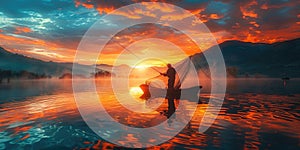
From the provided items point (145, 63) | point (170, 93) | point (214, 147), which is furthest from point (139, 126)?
point (145, 63)

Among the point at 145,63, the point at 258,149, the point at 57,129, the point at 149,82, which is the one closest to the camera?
the point at 258,149

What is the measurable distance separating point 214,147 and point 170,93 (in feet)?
60.0

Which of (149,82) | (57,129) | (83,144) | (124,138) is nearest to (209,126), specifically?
(124,138)

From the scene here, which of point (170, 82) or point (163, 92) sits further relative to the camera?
point (163, 92)

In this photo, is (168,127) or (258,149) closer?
(258,149)

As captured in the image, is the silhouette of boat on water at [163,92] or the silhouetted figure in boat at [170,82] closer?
the silhouetted figure in boat at [170,82]

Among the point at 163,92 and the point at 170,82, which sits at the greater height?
the point at 170,82

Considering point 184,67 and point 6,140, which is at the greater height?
point 184,67

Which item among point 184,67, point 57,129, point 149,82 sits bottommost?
point 57,129

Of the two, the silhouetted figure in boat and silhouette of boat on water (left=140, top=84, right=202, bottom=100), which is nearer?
the silhouetted figure in boat

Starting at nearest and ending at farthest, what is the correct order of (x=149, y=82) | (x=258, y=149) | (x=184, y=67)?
(x=258, y=149) < (x=184, y=67) < (x=149, y=82)

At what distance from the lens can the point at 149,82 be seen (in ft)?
113

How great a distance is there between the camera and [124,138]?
39.5ft

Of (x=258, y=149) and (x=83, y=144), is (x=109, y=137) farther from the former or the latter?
(x=258, y=149)
